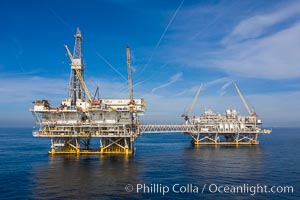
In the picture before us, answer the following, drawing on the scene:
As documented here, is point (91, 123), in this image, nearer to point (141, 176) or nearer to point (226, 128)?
point (141, 176)

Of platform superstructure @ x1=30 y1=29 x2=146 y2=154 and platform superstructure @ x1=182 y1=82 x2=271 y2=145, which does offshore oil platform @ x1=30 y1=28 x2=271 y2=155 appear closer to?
platform superstructure @ x1=30 y1=29 x2=146 y2=154

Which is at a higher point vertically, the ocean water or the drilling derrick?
the drilling derrick

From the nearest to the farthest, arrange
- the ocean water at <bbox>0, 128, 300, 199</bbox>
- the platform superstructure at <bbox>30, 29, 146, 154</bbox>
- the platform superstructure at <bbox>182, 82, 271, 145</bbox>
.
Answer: the ocean water at <bbox>0, 128, 300, 199</bbox>
the platform superstructure at <bbox>30, 29, 146, 154</bbox>
the platform superstructure at <bbox>182, 82, 271, 145</bbox>

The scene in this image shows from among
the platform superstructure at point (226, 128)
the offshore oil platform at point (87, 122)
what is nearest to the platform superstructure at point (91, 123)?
the offshore oil platform at point (87, 122)

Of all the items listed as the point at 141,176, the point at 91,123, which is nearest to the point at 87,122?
the point at 91,123

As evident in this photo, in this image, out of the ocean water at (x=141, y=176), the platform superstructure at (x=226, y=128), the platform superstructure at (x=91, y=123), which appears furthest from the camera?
the platform superstructure at (x=226, y=128)

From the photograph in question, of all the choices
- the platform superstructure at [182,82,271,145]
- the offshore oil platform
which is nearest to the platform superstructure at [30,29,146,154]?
the offshore oil platform

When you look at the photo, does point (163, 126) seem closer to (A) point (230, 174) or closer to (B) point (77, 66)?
(B) point (77, 66)

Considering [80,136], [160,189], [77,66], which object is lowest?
[160,189]

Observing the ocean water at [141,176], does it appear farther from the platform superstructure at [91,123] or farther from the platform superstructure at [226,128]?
the platform superstructure at [226,128]

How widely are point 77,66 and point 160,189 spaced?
60.3m

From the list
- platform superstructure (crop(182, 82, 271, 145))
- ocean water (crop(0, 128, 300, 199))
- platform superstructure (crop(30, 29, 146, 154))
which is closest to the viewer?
ocean water (crop(0, 128, 300, 199))

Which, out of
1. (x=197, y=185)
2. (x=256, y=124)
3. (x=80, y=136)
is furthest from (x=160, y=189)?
(x=256, y=124)

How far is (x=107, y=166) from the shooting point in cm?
7125
